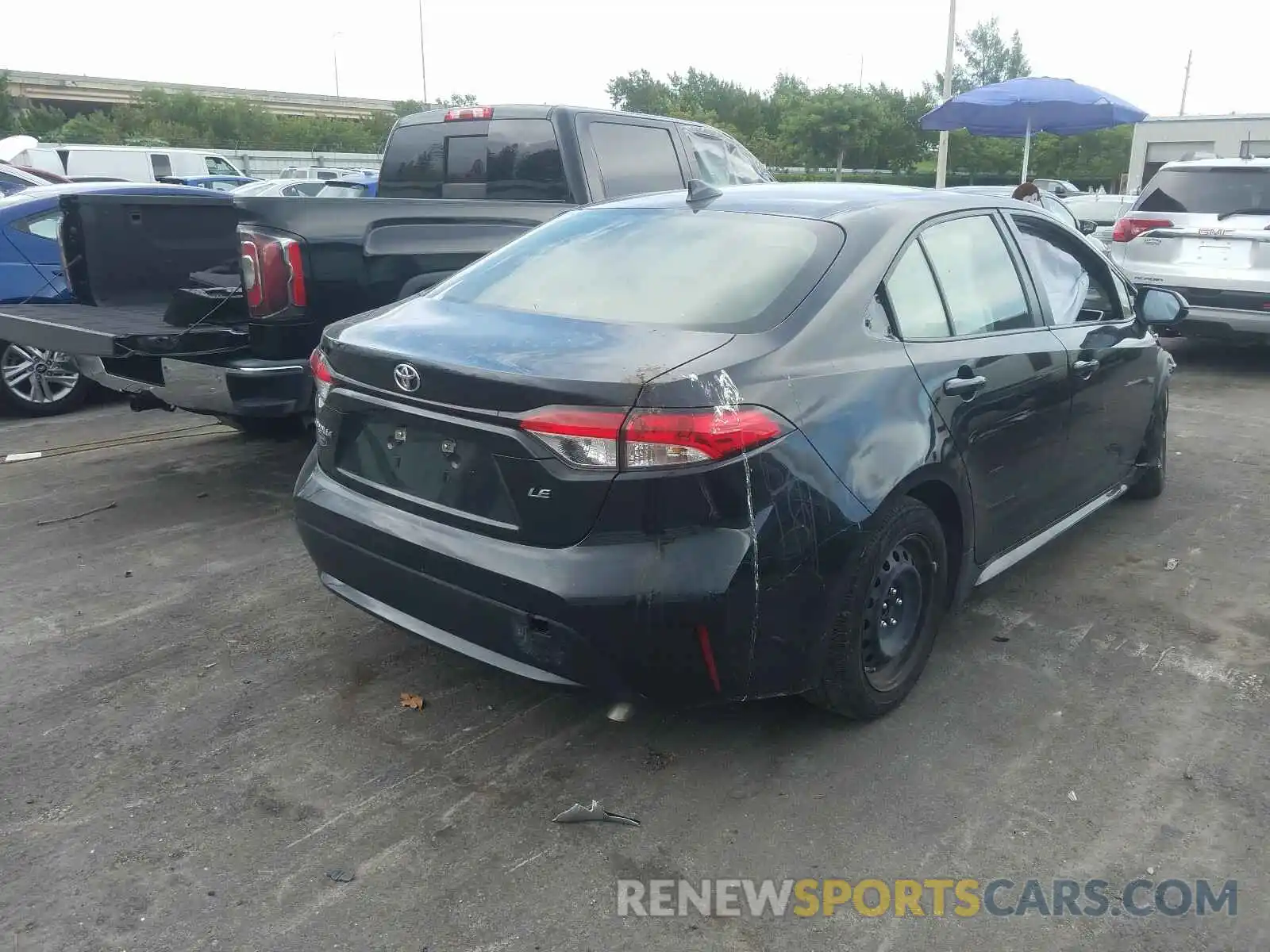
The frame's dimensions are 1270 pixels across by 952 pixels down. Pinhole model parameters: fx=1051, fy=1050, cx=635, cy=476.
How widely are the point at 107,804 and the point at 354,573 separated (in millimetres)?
911

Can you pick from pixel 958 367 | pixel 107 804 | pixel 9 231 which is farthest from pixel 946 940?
pixel 9 231

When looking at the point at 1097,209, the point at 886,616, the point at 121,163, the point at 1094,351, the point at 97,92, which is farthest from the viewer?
the point at 97,92

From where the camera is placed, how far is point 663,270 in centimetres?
335

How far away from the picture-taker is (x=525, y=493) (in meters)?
2.73

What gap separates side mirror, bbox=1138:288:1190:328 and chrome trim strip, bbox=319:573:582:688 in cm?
365

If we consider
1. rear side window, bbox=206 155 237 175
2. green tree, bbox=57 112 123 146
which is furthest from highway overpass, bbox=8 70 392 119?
rear side window, bbox=206 155 237 175

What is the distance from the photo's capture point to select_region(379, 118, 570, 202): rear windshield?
241 inches

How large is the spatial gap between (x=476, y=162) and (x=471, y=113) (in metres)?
0.31

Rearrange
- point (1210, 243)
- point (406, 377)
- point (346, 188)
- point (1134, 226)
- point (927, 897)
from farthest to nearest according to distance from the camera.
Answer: point (346, 188), point (1134, 226), point (1210, 243), point (406, 377), point (927, 897)

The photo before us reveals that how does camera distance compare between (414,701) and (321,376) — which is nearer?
(321,376)

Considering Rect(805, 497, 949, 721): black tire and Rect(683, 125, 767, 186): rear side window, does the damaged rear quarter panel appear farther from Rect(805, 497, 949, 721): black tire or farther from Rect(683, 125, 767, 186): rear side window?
Rect(683, 125, 767, 186): rear side window

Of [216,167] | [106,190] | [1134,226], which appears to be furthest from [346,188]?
[216,167]

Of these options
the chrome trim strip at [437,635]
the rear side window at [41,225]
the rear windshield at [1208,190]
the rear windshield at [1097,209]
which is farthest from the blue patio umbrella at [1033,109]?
the chrome trim strip at [437,635]

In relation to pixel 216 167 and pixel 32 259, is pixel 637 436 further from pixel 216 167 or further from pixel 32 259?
pixel 216 167
